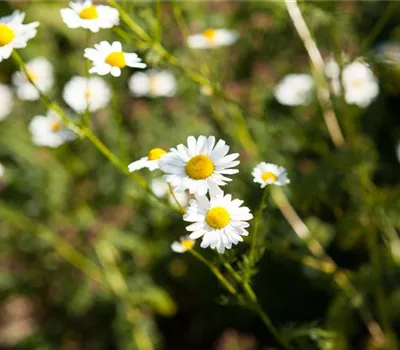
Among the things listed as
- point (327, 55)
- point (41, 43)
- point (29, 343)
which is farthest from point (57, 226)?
point (327, 55)

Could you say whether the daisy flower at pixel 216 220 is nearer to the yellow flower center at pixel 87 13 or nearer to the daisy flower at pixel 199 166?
the daisy flower at pixel 199 166

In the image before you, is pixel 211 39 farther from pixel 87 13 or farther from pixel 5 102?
pixel 5 102

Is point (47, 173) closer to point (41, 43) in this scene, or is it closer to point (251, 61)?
point (41, 43)

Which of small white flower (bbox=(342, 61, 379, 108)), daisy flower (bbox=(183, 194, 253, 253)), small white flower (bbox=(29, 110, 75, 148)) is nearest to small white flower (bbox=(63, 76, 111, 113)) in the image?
small white flower (bbox=(29, 110, 75, 148))

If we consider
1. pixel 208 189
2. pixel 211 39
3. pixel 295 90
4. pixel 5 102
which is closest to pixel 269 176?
pixel 208 189

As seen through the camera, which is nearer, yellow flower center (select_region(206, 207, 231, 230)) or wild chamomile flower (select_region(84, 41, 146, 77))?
yellow flower center (select_region(206, 207, 231, 230))

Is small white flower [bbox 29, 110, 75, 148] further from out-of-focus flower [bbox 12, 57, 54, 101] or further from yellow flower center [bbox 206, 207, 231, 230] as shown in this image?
yellow flower center [bbox 206, 207, 231, 230]

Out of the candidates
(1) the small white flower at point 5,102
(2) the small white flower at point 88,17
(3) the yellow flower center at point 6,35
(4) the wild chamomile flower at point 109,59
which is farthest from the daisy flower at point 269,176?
(1) the small white flower at point 5,102
